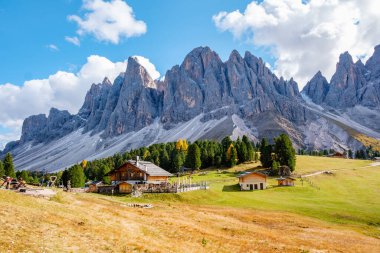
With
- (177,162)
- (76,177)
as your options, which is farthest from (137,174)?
(177,162)

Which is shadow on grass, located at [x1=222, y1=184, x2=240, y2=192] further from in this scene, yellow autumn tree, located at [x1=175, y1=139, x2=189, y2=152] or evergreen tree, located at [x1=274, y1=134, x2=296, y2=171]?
yellow autumn tree, located at [x1=175, y1=139, x2=189, y2=152]

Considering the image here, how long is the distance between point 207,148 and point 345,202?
244 ft

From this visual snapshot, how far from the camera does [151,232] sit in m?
26.4

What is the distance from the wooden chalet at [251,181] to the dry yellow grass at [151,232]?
35.2 metres

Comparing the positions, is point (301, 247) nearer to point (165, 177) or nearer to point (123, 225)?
point (123, 225)

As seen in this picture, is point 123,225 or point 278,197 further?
point 278,197

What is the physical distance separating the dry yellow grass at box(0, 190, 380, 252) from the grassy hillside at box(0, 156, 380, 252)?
0.16 ft

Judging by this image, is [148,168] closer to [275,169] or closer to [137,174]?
[137,174]

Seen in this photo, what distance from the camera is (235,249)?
24969mm

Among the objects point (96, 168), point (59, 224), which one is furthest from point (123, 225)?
point (96, 168)

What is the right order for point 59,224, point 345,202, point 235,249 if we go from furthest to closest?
point 345,202 < point 235,249 < point 59,224

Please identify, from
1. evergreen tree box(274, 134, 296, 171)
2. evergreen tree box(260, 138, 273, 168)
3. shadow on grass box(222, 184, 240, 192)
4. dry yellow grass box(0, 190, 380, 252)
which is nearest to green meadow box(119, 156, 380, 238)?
shadow on grass box(222, 184, 240, 192)

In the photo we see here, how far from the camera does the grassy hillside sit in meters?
19.8

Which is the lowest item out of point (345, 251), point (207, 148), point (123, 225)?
point (345, 251)
